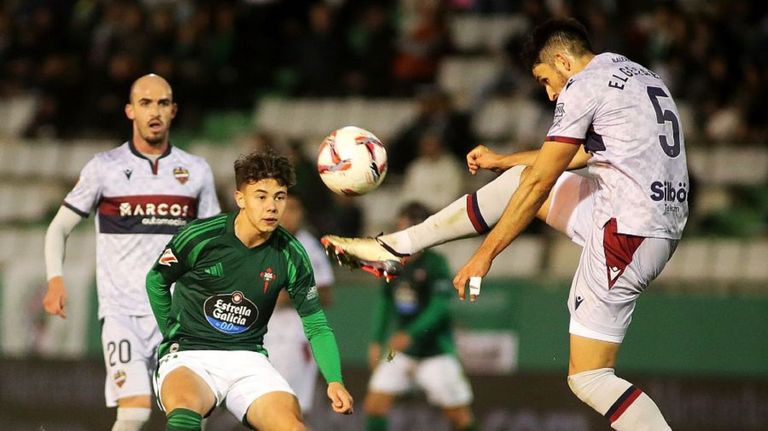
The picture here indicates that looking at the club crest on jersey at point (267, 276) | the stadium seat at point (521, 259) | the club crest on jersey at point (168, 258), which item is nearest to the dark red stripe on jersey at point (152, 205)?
the club crest on jersey at point (168, 258)

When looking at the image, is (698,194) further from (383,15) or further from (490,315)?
(383,15)

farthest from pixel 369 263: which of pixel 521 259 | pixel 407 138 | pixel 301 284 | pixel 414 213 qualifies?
pixel 407 138

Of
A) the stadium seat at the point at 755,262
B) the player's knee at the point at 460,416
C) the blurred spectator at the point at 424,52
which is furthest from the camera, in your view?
the blurred spectator at the point at 424,52

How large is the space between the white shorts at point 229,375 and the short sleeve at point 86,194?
1.56 meters

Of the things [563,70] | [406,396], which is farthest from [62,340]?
[563,70]

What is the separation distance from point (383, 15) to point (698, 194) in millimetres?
4395

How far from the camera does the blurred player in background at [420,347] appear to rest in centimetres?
1045

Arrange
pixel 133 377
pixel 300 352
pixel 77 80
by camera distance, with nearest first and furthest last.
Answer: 1. pixel 133 377
2. pixel 300 352
3. pixel 77 80

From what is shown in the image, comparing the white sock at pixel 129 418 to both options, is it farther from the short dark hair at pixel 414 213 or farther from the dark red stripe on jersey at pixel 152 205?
the short dark hair at pixel 414 213

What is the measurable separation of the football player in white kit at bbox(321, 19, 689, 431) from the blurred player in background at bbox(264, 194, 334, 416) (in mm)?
3991

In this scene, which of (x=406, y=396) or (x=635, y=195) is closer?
(x=635, y=195)

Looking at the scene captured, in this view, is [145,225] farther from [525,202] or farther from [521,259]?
[521,259]

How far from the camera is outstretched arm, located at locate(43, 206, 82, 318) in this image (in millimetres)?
7574

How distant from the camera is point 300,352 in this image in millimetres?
10273
